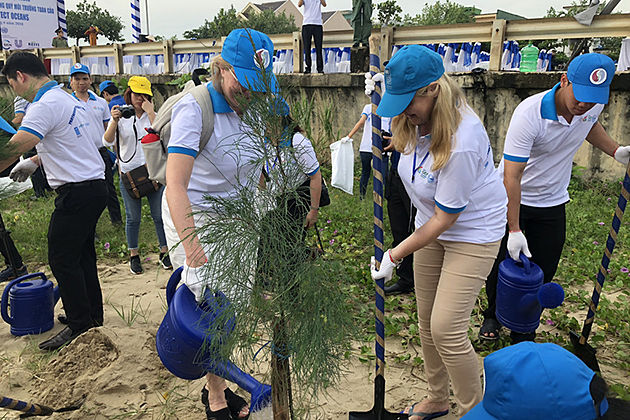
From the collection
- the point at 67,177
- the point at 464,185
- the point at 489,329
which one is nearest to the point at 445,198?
the point at 464,185

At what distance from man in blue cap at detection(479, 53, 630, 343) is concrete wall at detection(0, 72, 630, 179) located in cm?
390

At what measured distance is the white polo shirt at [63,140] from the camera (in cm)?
320

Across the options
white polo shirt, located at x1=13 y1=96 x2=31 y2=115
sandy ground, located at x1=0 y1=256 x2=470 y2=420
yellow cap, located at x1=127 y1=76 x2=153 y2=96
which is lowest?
sandy ground, located at x1=0 y1=256 x2=470 y2=420

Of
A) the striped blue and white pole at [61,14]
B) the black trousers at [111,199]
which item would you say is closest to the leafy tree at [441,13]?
the striped blue and white pole at [61,14]

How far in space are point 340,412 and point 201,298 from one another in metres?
1.26

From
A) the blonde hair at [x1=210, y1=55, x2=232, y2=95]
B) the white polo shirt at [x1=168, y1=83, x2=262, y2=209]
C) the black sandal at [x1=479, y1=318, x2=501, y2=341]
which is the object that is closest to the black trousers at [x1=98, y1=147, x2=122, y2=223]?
the white polo shirt at [x1=168, y1=83, x2=262, y2=209]

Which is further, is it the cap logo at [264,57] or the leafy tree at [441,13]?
the leafy tree at [441,13]

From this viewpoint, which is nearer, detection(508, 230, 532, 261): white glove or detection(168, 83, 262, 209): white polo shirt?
detection(168, 83, 262, 209): white polo shirt

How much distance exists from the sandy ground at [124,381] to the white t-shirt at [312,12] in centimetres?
686

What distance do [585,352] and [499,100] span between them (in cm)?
551

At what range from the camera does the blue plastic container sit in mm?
2734

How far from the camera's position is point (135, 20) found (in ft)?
52.2

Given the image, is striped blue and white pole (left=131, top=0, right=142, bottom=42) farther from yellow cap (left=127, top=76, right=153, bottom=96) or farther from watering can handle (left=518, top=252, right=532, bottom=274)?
watering can handle (left=518, top=252, right=532, bottom=274)

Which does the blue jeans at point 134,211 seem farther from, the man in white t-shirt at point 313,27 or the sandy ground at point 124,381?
the man in white t-shirt at point 313,27
